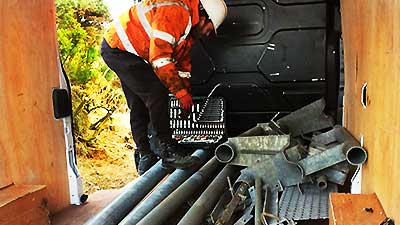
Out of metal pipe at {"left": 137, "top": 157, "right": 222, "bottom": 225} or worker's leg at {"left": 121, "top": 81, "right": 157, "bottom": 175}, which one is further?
worker's leg at {"left": 121, "top": 81, "right": 157, "bottom": 175}

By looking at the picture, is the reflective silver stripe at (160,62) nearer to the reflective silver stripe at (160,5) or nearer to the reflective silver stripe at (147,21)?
the reflective silver stripe at (147,21)

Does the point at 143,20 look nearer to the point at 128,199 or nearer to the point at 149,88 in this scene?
the point at 149,88

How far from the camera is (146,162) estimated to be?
10.5 feet

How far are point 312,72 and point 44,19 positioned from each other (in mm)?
2160

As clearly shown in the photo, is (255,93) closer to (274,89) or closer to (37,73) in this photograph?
(274,89)

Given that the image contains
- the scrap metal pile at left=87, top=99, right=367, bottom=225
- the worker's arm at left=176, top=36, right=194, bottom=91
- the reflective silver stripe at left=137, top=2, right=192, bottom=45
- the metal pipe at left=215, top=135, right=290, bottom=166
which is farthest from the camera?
the worker's arm at left=176, top=36, right=194, bottom=91

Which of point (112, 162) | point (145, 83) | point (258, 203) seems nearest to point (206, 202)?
point (258, 203)

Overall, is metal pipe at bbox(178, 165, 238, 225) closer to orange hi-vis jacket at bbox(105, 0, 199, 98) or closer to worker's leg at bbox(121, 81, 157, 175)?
orange hi-vis jacket at bbox(105, 0, 199, 98)

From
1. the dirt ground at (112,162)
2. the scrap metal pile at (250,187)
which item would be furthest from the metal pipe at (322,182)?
the dirt ground at (112,162)

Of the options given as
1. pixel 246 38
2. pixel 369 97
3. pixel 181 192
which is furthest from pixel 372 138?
pixel 246 38

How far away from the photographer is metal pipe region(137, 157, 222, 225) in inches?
79.0

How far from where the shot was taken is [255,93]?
3.59 metres

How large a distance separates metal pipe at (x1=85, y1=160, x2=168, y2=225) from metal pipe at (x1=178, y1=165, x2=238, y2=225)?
39 centimetres

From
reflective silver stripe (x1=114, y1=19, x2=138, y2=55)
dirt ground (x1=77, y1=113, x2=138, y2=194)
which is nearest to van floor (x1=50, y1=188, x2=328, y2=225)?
reflective silver stripe (x1=114, y1=19, x2=138, y2=55)
